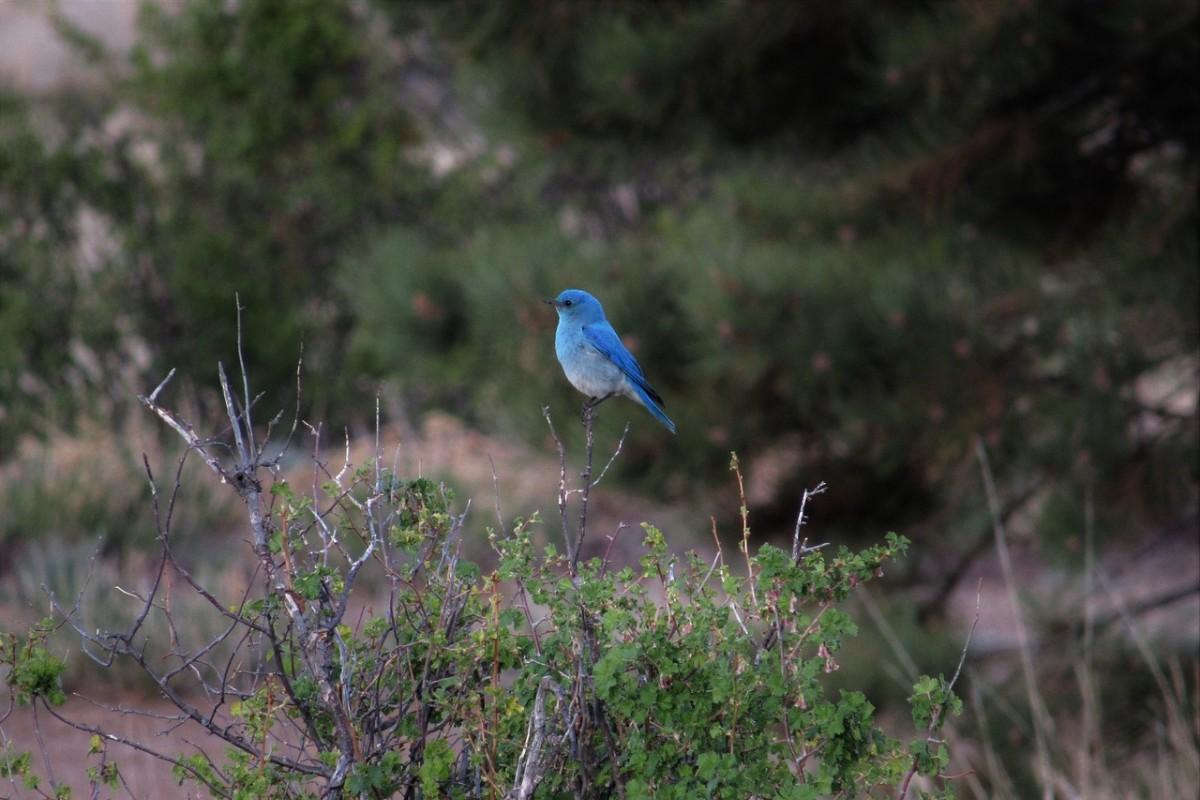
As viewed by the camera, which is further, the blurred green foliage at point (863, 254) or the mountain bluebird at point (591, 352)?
the blurred green foliage at point (863, 254)

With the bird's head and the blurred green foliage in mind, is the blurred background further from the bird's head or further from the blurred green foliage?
the bird's head

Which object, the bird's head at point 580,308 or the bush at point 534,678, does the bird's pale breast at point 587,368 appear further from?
the bush at point 534,678

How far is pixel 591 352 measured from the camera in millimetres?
3443

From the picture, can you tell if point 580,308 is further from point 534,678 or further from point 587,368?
point 534,678

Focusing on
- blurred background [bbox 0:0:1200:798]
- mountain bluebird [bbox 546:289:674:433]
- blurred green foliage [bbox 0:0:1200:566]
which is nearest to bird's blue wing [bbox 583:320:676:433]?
mountain bluebird [bbox 546:289:674:433]

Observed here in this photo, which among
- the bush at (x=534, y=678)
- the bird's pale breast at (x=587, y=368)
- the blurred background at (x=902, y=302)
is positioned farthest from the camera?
the blurred background at (x=902, y=302)

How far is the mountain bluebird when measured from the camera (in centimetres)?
343

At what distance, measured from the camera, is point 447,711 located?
1968 mm

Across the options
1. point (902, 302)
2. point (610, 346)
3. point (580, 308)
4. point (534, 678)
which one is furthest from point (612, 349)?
point (902, 302)

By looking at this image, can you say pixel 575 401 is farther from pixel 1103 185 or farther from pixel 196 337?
pixel 196 337

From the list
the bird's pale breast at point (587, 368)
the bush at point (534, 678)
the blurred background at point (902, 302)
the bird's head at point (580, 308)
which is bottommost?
the bush at point (534, 678)

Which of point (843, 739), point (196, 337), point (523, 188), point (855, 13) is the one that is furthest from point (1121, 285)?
point (196, 337)

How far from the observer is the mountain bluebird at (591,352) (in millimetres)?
3426

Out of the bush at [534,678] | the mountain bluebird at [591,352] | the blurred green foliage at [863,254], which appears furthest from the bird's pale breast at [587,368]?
the blurred green foliage at [863,254]
